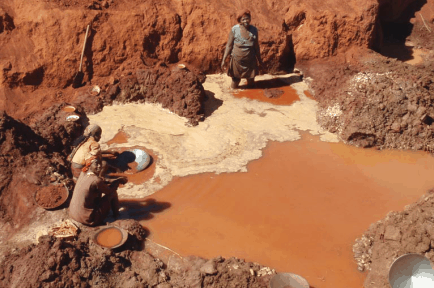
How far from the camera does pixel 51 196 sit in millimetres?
6039

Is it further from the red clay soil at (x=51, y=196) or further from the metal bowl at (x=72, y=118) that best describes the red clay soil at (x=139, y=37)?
the red clay soil at (x=51, y=196)

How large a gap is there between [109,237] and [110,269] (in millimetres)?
427

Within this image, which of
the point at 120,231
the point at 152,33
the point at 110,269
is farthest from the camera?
the point at 152,33

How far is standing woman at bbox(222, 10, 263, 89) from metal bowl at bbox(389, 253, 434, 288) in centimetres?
536

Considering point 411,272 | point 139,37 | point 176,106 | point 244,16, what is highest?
point 244,16

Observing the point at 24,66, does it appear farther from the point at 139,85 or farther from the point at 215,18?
the point at 215,18

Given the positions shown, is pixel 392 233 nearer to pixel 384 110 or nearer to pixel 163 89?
pixel 384 110

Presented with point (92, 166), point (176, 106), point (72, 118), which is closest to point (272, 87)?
point (176, 106)

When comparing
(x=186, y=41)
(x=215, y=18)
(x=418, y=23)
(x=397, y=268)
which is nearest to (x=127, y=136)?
(x=186, y=41)

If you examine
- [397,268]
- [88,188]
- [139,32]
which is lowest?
[397,268]

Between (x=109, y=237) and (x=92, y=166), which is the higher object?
(x=92, y=166)

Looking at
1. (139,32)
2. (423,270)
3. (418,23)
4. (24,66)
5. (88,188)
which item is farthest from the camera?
(418,23)

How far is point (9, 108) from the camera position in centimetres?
827

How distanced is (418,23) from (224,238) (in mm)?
9990
